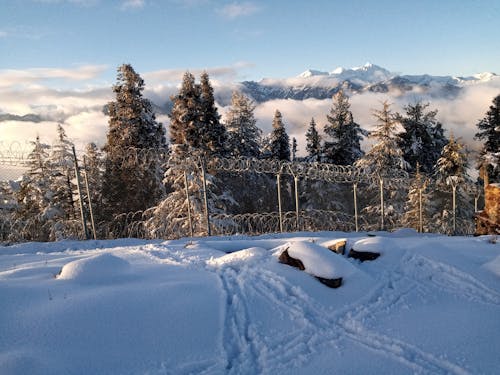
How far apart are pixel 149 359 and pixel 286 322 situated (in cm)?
203

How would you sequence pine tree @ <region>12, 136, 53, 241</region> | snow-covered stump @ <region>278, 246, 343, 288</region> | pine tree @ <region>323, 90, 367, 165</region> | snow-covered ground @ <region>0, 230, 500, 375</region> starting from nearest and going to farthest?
1. snow-covered ground @ <region>0, 230, 500, 375</region>
2. snow-covered stump @ <region>278, 246, 343, 288</region>
3. pine tree @ <region>12, 136, 53, 241</region>
4. pine tree @ <region>323, 90, 367, 165</region>

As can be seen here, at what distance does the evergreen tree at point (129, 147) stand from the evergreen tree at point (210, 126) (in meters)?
3.44

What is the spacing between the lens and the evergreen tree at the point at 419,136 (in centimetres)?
3309

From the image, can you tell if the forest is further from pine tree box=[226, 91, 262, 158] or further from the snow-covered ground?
the snow-covered ground

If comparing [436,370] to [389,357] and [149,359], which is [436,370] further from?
[149,359]

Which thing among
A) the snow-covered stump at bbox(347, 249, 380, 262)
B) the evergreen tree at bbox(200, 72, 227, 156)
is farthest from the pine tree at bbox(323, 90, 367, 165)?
the snow-covered stump at bbox(347, 249, 380, 262)

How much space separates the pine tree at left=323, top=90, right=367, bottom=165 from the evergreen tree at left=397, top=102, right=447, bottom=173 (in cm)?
429

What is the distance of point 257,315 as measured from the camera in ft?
17.5

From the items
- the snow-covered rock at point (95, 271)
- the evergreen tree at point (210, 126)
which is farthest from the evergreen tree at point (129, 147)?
the snow-covered rock at point (95, 271)

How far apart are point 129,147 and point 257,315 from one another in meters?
19.3

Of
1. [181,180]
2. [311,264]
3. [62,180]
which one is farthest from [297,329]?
[62,180]

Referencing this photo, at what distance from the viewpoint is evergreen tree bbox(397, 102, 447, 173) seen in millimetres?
33094

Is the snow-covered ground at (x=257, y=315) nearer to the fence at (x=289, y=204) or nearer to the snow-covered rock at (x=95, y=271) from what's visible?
the snow-covered rock at (x=95, y=271)

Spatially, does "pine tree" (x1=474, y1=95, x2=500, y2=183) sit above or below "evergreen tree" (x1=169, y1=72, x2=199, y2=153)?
below
